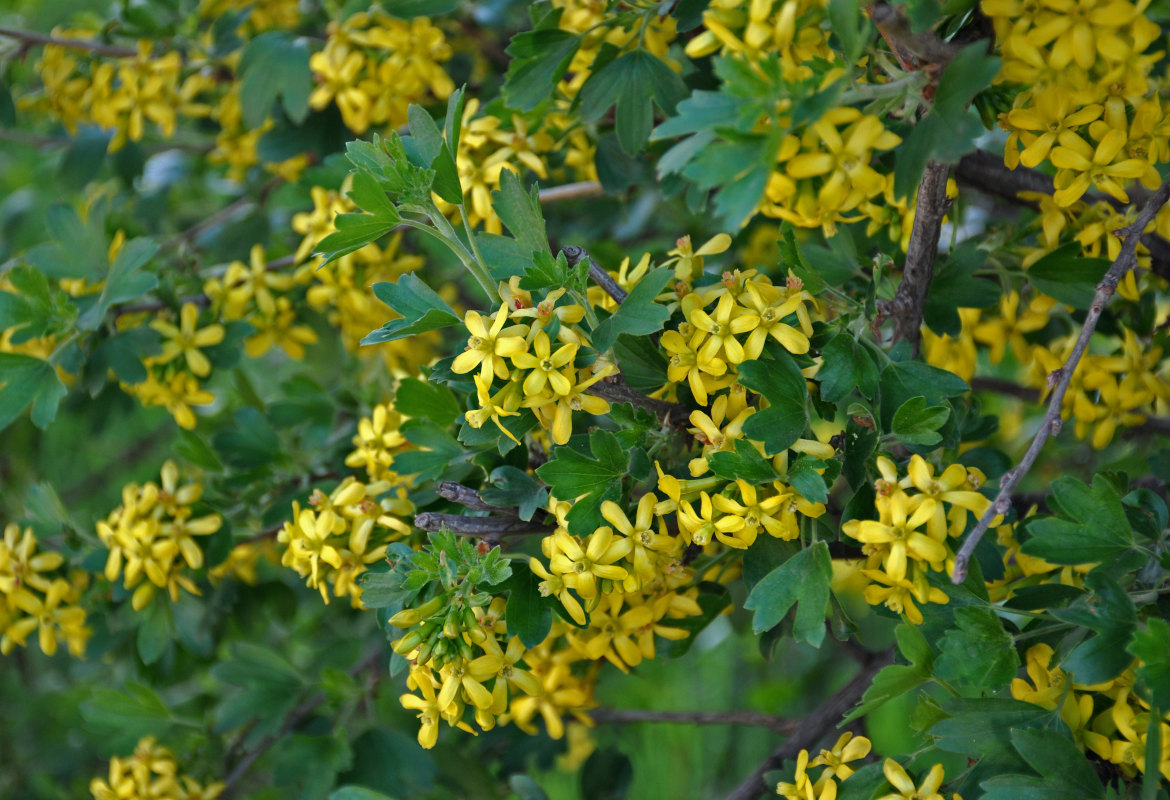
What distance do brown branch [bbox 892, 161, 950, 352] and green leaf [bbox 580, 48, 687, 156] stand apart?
265mm

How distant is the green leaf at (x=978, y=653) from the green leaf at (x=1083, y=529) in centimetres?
6

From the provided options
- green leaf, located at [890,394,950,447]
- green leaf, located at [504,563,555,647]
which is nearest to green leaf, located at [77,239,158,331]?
green leaf, located at [504,563,555,647]

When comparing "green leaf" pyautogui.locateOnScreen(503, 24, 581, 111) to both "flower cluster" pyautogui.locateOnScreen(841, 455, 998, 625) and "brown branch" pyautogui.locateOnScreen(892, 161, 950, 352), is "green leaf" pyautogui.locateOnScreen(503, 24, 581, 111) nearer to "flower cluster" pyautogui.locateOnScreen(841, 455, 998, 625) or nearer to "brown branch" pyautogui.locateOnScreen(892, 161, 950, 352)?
"brown branch" pyautogui.locateOnScreen(892, 161, 950, 352)

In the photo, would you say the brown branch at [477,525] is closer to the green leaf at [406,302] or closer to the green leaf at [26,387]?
the green leaf at [406,302]

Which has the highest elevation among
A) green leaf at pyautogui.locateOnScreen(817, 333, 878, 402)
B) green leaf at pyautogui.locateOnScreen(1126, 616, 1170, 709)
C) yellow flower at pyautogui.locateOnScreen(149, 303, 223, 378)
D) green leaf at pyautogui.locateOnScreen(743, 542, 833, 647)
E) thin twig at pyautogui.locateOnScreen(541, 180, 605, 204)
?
green leaf at pyautogui.locateOnScreen(817, 333, 878, 402)

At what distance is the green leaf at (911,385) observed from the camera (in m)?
0.75

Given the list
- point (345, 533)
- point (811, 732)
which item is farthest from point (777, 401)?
point (811, 732)

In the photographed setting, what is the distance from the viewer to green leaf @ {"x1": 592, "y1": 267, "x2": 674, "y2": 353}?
676mm

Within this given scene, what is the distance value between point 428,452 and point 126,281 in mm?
430

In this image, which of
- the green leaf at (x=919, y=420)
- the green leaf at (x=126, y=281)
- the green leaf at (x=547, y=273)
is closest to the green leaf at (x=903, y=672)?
the green leaf at (x=919, y=420)

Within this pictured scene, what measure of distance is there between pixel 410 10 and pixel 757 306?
64cm

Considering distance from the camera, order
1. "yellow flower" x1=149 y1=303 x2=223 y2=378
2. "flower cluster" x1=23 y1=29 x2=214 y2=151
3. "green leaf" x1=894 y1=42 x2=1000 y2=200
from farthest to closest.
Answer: "flower cluster" x1=23 y1=29 x2=214 y2=151 → "yellow flower" x1=149 y1=303 x2=223 y2=378 → "green leaf" x1=894 y1=42 x2=1000 y2=200

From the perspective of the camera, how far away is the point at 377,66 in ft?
3.75

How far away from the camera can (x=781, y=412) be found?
2.30ft
